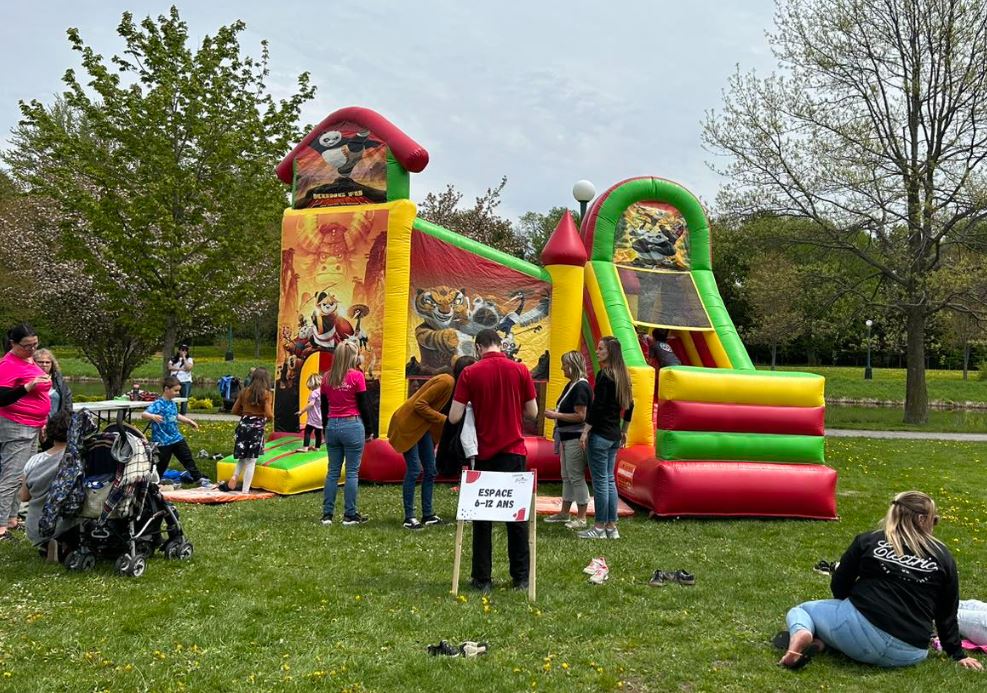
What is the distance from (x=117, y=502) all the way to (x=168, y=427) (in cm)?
383

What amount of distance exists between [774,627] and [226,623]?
3.14m

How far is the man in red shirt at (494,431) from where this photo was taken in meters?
5.25

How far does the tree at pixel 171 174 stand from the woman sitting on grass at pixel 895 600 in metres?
11.9

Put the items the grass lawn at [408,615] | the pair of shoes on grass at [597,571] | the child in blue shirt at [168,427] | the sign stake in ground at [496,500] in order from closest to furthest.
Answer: the grass lawn at [408,615] → the sign stake in ground at [496,500] → the pair of shoes on grass at [597,571] → the child in blue shirt at [168,427]

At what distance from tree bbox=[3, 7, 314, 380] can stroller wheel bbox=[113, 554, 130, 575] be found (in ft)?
29.1

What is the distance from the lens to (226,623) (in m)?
4.42

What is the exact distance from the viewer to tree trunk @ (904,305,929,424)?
20172mm

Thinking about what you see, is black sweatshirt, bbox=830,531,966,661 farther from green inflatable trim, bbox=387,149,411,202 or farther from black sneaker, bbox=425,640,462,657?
green inflatable trim, bbox=387,149,411,202

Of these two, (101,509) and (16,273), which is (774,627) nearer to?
(101,509)

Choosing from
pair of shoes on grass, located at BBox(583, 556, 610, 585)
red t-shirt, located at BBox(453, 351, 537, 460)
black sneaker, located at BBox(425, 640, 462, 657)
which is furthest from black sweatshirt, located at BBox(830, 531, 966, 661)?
red t-shirt, located at BBox(453, 351, 537, 460)

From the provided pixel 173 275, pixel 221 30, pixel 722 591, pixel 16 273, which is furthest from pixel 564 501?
pixel 16 273

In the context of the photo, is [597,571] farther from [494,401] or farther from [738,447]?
[738,447]

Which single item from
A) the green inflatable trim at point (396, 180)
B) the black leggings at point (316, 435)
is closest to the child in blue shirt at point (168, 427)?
the black leggings at point (316, 435)

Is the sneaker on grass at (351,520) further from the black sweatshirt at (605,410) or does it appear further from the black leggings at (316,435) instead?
the black leggings at (316,435)
